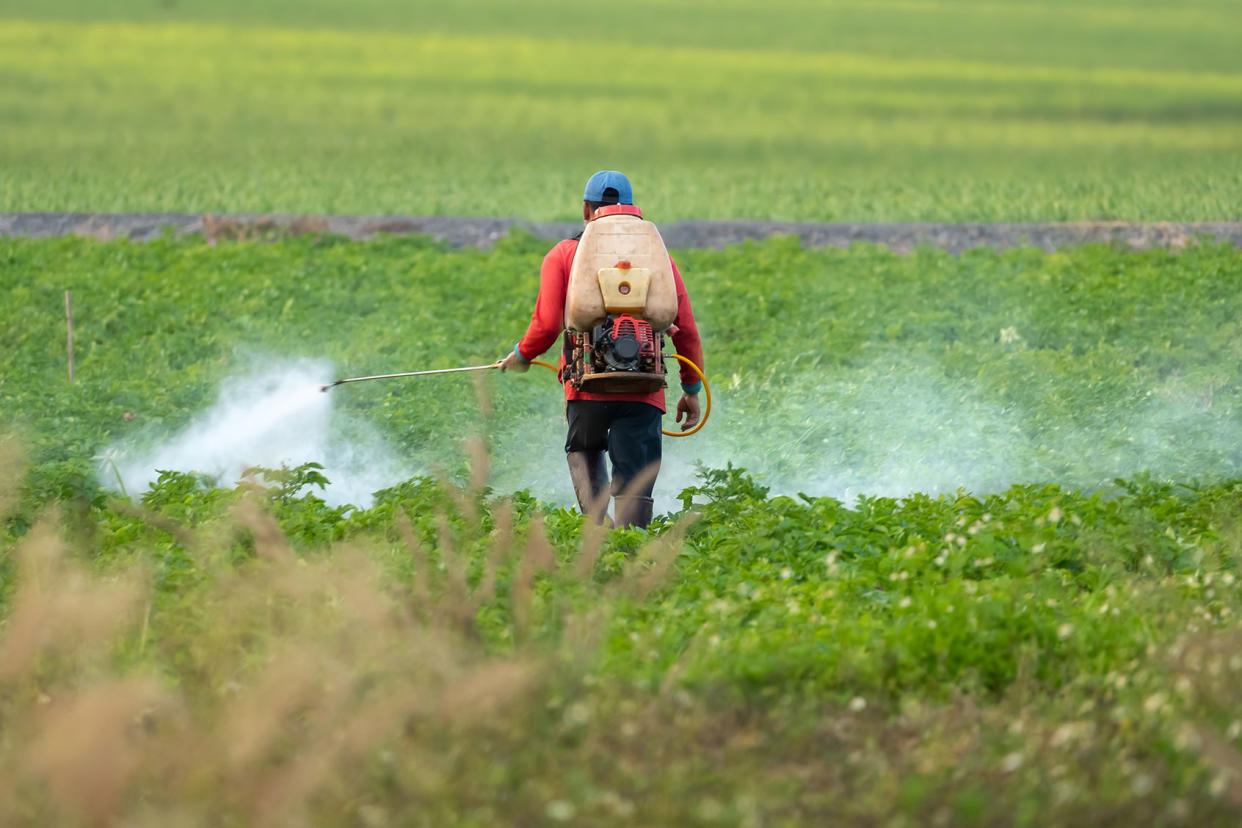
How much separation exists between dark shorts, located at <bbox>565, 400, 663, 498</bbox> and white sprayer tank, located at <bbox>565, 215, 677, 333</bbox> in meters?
0.46

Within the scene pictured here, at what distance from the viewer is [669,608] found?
5684 millimetres

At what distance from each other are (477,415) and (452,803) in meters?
6.10

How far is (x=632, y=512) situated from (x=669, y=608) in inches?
59.3

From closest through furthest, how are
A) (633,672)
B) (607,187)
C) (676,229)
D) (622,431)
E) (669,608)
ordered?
(633,672) < (669,608) < (607,187) < (622,431) < (676,229)

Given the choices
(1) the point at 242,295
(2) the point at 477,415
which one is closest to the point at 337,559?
(2) the point at 477,415

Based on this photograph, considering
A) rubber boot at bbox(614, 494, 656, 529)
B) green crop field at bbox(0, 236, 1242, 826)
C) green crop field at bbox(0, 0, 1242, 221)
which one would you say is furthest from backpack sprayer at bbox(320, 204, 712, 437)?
green crop field at bbox(0, 0, 1242, 221)

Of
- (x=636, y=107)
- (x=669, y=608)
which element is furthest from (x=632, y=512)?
(x=636, y=107)

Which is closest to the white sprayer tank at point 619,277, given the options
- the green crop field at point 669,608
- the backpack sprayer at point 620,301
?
the backpack sprayer at point 620,301

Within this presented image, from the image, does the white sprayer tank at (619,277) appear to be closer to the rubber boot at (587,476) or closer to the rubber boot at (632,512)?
the rubber boot at (587,476)

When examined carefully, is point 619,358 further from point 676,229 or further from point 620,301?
point 676,229

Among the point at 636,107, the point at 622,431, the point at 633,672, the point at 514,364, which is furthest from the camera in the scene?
the point at 636,107

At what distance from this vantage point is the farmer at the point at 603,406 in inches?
277

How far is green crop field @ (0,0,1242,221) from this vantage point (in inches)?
825

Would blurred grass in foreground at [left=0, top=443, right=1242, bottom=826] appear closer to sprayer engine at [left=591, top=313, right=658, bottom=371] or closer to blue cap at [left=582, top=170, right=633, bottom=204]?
sprayer engine at [left=591, top=313, right=658, bottom=371]
